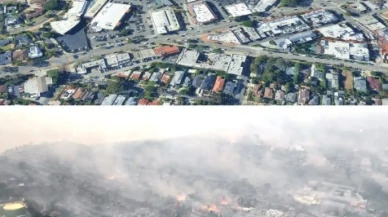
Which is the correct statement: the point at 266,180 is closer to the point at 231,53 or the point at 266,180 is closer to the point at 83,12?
the point at 231,53

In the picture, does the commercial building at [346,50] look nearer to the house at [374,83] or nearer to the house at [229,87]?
the house at [374,83]

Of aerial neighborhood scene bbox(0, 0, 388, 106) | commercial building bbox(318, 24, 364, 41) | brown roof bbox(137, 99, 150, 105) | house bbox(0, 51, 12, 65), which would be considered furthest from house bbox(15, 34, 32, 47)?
commercial building bbox(318, 24, 364, 41)

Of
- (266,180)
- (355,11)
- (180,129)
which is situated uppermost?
(180,129)

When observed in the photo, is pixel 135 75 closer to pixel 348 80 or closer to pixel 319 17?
pixel 348 80

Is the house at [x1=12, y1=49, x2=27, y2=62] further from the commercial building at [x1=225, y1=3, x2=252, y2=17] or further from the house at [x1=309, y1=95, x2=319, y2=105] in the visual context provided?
the house at [x1=309, y1=95, x2=319, y2=105]

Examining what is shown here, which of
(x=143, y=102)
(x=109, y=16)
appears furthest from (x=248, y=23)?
(x=143, y=102)

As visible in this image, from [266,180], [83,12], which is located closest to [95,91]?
[83,12]
